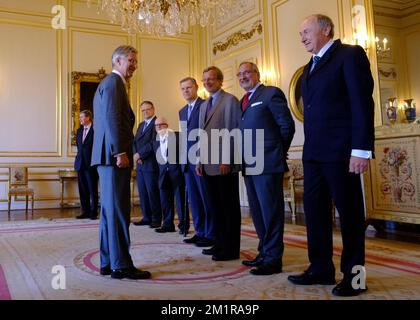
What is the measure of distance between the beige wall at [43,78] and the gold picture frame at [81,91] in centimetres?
9

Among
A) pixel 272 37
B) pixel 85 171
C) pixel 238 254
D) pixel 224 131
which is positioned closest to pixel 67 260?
pixel 238 254

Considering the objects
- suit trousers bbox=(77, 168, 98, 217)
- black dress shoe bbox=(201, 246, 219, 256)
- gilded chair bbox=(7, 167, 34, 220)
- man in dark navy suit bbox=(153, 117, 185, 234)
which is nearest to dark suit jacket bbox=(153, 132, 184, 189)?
man in dark navy suit bbox=(153, 117, 185, 234)

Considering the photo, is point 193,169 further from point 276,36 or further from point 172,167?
point 276,36

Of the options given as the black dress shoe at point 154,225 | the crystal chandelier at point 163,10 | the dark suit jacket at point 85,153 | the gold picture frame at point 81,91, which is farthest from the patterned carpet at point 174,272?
the gold picture frame at point 81,91

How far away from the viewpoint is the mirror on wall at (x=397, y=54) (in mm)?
3729

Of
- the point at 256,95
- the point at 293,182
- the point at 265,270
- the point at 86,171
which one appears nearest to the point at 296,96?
the point at 293,182

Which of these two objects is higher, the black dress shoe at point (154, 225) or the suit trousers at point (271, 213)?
the suit trousers at point (271, 213)

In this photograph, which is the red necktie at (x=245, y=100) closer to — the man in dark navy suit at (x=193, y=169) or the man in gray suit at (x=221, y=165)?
the man in gray suit at (x=221, y=165)

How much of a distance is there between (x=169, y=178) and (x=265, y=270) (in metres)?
1.73

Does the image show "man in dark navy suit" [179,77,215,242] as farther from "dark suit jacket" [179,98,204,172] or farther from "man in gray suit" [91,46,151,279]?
"man in gray suit" [91,46,151,279]

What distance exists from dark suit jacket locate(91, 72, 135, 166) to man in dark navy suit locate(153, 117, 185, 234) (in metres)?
1.41

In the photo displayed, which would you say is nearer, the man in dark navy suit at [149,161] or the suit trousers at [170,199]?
the suit trousers at [170,199]

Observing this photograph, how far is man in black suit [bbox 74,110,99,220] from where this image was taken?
4.60m

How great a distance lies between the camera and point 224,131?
245 centimetres
